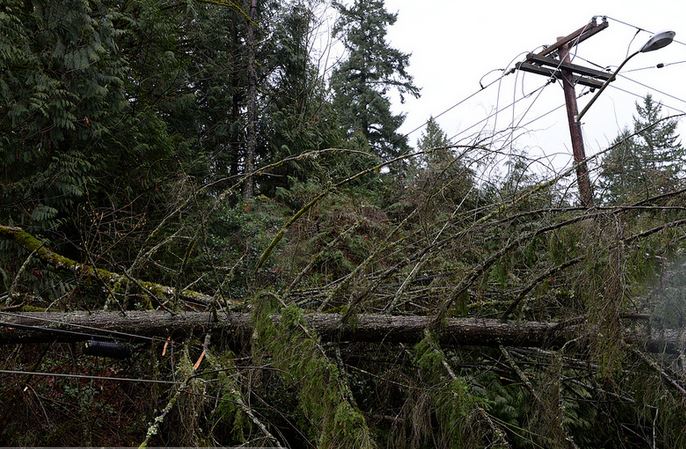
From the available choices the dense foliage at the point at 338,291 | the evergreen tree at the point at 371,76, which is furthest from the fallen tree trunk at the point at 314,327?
the evergreen tree at the point at 371,76

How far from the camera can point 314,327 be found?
3.13 metres

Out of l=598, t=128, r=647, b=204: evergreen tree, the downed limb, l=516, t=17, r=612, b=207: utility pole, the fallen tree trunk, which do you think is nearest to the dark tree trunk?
l=516, t=17, r=612, b=207: utility pole

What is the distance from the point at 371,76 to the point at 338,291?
1632 centimetres

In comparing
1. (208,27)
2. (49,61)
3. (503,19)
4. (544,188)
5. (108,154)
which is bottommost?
(544,188)

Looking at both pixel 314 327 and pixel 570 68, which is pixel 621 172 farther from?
pixel 570 68

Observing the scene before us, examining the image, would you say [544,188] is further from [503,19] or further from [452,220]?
[503,19]

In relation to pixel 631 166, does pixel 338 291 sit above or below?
below

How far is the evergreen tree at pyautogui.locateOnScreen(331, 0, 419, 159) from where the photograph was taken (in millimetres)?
18016

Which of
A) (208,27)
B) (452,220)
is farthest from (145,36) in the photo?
(452,220)

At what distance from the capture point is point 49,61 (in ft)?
Answer: 19.6

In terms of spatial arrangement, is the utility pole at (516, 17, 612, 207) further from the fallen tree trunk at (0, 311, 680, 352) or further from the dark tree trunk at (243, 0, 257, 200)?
the dark tree trunk at (243, 0, 257, 200)

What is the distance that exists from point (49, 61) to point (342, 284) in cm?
479

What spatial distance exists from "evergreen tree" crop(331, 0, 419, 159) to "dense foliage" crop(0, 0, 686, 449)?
36.0 feet

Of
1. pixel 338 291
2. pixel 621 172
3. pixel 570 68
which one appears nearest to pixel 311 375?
pixel 338 291
